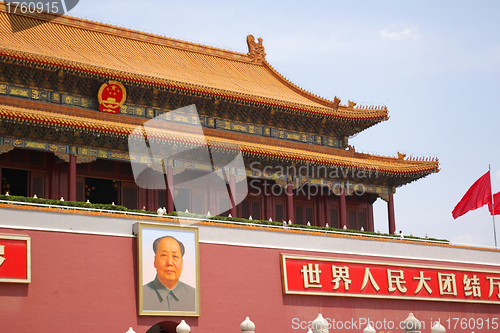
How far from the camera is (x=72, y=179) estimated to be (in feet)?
64.4

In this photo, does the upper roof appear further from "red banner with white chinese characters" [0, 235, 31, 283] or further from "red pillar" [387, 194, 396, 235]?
"red banner with white chinese characters" [0, 235, 31, 283]

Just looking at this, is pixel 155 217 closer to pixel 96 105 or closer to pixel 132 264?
pixel 132 264

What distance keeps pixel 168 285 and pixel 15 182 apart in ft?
19.8

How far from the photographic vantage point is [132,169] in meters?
21.9

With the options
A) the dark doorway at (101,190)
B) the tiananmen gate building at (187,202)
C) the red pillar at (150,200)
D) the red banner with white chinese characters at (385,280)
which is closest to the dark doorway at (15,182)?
the tiananmen gate building at (187,202)

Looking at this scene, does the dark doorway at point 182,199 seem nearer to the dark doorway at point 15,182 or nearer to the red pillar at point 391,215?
the dark doorway at point 15,182

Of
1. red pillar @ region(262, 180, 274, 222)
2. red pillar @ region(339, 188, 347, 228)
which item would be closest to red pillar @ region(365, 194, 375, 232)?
red pillar @ region(339, 188, 347, 228)

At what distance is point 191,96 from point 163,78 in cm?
124

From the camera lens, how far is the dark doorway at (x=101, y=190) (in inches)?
854

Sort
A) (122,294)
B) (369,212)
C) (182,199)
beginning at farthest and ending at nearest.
Answer: (369,212)
(182,199)
(122,294)

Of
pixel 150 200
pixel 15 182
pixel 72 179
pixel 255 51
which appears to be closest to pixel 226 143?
pixel 150 200

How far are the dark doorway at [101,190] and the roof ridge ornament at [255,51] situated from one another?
10.1 meters

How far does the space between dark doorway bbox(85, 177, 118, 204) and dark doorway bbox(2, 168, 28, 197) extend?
185 cm

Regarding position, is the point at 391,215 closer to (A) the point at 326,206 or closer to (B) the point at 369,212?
(B) the point at 369,212
